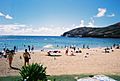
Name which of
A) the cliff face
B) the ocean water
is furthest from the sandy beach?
the cliff face

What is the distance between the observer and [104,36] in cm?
13888

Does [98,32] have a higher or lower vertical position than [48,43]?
higher

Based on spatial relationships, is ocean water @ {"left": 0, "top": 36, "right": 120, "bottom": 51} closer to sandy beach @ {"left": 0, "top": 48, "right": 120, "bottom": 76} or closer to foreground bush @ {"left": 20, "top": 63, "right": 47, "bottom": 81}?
sandy beach @ {"left": 0, "top": 48, "right": 120, "bottom": 76}

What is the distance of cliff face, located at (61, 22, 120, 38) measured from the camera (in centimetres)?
13424

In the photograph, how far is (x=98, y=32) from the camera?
481 feet

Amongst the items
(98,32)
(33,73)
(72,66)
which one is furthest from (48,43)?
(33,73)

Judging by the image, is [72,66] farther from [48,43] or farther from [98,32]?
[98,32]

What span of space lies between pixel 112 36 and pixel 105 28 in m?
9.15

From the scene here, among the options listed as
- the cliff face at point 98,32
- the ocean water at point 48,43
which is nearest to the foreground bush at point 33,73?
the ocean water at point 48,43

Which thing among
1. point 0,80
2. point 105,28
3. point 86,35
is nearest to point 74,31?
point 86,35

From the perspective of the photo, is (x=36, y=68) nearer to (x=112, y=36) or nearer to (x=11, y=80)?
(x=11, y=80)

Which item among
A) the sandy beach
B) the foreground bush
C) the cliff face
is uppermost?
the cliff face

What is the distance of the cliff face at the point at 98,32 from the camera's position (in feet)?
440

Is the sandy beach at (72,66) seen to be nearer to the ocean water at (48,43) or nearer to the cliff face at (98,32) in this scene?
the ocean water at (48,43)
